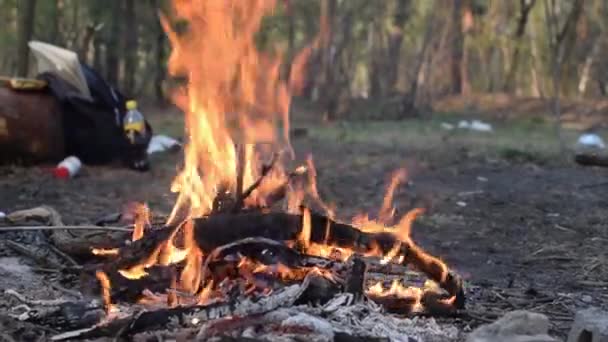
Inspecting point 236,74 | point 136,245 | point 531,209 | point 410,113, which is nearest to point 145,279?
point 136,245

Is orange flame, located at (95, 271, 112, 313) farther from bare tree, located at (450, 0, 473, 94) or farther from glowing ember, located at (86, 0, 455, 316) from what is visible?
bare tree, located at (450, 0, 473, 94)

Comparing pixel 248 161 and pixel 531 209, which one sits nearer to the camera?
pixel 248 161

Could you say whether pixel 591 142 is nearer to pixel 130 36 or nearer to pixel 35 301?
pixel 35 301

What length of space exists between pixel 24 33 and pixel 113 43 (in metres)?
10.4

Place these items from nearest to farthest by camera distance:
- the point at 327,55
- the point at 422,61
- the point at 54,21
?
1. the point at 422,61
2. the point at 327,55
3. the point at 54,21

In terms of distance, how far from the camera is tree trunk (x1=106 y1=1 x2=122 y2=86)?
877 inches

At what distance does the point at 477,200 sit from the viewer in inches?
338

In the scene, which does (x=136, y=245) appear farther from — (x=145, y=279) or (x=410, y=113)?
(x=410, y=113)

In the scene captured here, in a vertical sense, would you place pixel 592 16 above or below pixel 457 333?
above

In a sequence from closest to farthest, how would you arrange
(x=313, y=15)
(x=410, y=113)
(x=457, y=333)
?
(x=457, y=333), (x=410, y=113), (x=313, y=15)

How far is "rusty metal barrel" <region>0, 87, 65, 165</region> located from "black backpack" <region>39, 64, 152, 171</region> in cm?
13

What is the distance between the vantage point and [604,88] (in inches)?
1112

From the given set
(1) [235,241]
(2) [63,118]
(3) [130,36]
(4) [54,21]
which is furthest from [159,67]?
(1) [235,241]

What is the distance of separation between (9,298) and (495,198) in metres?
5.82
